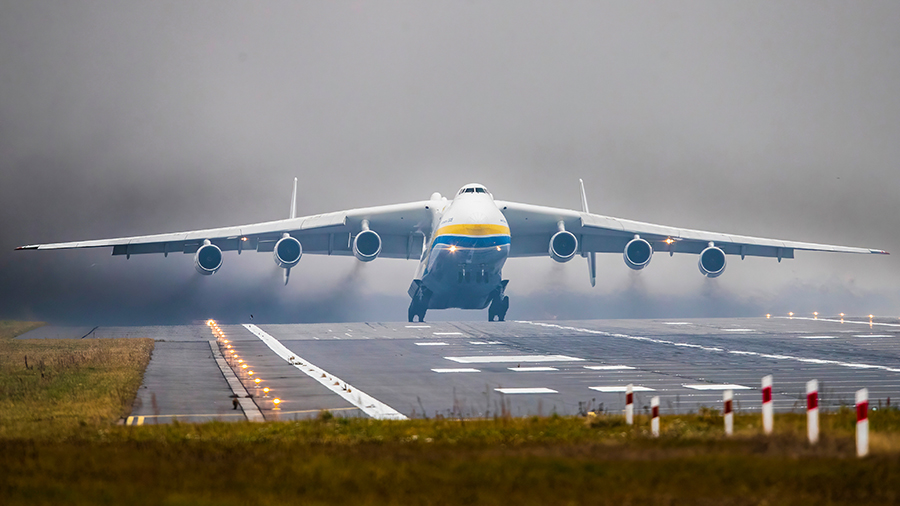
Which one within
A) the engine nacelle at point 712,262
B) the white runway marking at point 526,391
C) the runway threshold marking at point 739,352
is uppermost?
the engine nacelle at point 712,262

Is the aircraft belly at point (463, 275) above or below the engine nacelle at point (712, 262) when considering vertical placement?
below

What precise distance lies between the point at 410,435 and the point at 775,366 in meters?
13.5

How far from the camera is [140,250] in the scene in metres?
35.6

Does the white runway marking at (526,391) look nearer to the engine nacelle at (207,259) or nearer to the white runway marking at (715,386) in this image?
the white runway marking at (715,386)

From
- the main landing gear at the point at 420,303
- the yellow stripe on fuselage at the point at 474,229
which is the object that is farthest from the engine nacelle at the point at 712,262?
the main landing gear at the point at 420,303

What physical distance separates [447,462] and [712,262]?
2961cm

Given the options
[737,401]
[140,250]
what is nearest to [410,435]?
[737,401]

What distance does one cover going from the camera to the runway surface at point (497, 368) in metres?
14.1

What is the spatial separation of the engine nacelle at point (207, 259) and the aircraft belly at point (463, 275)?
315 inches

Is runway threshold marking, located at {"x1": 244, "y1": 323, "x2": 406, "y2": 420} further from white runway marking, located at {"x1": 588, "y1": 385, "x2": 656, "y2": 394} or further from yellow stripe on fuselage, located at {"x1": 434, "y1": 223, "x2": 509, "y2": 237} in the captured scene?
yellow stripe on fuselage, located at {"x1": 434, "y1": 223, "x2": 509, "y2": 237}

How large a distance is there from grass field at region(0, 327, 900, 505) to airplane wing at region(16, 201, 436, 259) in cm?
2370

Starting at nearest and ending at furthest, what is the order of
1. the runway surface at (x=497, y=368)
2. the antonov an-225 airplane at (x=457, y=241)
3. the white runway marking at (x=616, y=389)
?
the runway surface at (x=497, y=368) < the white runway marking at (x=616, y=389) < the antonov an-225 airplane at (x=457, y=241)

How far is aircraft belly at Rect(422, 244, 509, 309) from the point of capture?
32.2 m

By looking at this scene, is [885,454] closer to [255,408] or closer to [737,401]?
[737,401]
